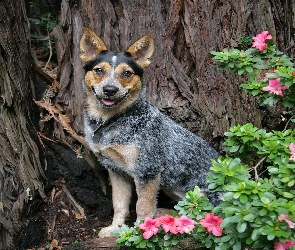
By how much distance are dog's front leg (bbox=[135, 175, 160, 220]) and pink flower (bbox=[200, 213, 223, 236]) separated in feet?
4.04

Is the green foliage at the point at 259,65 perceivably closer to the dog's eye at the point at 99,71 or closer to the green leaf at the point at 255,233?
the dog's eye at the point at 99,71

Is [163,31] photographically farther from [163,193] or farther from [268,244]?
[268,244]

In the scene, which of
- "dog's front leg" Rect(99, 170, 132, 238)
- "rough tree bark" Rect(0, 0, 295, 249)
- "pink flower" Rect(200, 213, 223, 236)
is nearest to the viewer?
"pink flower" Rect(200, 213, 223, 236)

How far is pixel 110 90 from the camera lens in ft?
15.2

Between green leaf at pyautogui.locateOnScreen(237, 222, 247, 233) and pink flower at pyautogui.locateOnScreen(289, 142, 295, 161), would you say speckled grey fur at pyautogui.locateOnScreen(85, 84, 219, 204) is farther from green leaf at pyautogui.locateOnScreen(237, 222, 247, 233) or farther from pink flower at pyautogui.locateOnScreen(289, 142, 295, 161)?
green leaf at pyautogui.locateOnScreen(237, 222, 247, 233)

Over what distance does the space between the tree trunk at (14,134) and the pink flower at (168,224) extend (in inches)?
71.6

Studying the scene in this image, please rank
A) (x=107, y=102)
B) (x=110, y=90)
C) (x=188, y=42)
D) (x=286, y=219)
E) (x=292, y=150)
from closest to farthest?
(x=286, y=219), (x=292, y=150), (x=110, y=90), (x=107, y=102), (x=188, y=42)

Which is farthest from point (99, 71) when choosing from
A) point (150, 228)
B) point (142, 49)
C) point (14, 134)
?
point (150, 228)

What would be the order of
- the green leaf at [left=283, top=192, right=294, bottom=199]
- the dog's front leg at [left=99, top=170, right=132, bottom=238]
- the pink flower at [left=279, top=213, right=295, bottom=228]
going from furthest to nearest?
the dog's front leg at [left=99, top=170, right=132, bottom=238] < the green leaf at [left=283, top=192, right=294, bottom=199] < the pink flower at [left=279, top=213, right=295, bottom=228]

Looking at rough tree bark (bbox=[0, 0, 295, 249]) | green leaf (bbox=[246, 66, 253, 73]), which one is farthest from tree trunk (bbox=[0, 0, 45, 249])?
green leaf (bbox=[246, 66, 253, 73])

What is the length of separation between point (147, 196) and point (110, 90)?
1.14 metres

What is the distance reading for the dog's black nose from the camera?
4637mm

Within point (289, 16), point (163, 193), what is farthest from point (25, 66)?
point (289, 16)

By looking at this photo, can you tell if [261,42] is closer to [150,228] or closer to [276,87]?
[276,87]
